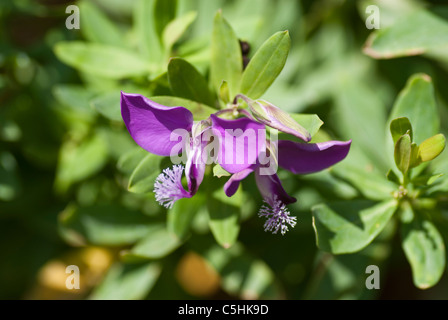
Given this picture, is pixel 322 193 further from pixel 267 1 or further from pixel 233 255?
pixel 267 1

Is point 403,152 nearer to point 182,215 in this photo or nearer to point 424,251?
point 424,251

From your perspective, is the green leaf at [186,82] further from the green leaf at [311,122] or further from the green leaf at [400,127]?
the green leaf at [400,127]

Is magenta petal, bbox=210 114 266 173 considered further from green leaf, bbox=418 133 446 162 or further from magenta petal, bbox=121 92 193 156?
green leaf, bbox=418 133 446 162

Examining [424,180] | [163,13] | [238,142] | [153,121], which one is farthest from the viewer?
[163,13]

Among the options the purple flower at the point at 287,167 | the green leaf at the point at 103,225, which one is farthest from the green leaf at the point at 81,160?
the purple flower at the point at 287,167

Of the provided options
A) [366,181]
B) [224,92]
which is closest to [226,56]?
[224,92]
